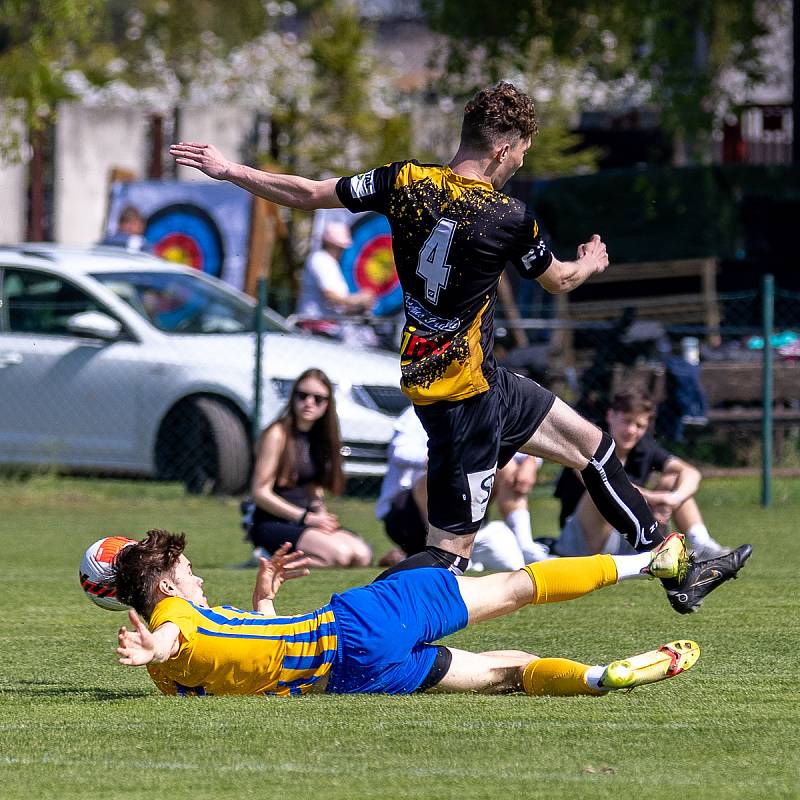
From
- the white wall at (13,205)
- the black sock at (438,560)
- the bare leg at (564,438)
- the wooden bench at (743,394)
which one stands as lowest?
the black sock at (438,560)

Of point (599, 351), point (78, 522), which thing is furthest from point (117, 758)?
point (599, 351)

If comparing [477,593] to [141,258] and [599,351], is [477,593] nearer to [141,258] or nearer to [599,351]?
[599,351]

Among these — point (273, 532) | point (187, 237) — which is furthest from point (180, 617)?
point (187, 237)

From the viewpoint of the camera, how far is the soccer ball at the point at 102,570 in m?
5.92

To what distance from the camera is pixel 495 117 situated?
6.20 meters

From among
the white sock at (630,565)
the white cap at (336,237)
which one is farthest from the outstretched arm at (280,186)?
the white cap at (336,237)

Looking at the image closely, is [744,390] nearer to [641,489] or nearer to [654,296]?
[654,296]

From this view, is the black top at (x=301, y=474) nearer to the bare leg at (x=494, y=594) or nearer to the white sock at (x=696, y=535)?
the white sock at (x=696, y=535)

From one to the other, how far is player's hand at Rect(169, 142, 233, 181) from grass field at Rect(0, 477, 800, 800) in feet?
6.40

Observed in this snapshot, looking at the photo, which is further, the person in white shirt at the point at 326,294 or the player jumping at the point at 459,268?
the person in white shirt at the point at 326,294

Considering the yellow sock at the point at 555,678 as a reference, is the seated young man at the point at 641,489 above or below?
above

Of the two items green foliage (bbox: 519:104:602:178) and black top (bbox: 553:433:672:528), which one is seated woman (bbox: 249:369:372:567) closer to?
black top (bbox: 553:433:672:528)

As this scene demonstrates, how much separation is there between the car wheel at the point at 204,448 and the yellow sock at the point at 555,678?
798 centimetres

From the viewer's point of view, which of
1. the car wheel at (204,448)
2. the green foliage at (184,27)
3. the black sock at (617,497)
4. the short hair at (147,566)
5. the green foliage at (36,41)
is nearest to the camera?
the short hair at (147,566)
